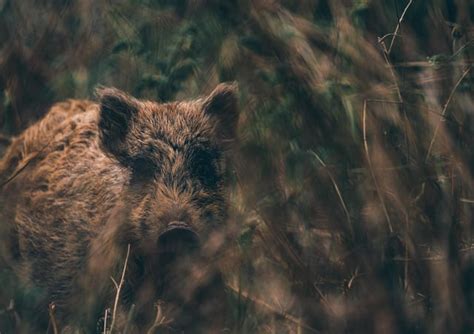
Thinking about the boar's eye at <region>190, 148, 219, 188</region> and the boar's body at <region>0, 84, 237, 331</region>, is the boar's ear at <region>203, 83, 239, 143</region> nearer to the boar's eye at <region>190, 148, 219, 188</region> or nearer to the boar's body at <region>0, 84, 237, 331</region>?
the boar's body at <region>0, 84, 237, 331</region>

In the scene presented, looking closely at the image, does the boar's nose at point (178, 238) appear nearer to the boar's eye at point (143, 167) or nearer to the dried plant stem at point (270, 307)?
the dried plant stem at point (270, 307)

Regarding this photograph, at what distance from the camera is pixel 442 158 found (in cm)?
430

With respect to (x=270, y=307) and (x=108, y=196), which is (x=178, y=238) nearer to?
(x=270, y=307)

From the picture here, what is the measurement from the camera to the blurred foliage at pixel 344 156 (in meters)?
4.05

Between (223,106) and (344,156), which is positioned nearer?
(344,156)

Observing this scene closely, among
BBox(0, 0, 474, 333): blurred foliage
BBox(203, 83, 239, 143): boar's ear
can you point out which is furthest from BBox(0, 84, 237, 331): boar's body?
BBox(0, 0, 474, 333): blurred foliage

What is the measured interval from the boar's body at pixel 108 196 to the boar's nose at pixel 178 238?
0.02 meters

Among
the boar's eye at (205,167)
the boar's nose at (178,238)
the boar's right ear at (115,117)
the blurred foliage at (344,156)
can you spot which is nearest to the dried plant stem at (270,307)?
the blurred foliage at (344,156)

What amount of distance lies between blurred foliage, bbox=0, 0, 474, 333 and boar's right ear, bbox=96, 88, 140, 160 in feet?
1.26

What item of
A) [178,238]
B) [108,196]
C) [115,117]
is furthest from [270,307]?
[115,117]

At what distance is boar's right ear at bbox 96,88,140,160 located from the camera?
4.96m

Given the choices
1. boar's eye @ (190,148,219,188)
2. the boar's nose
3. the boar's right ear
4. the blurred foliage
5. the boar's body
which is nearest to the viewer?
the blurred foliage

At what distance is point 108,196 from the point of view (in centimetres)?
493

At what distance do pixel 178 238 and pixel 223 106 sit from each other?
3.21 feet
